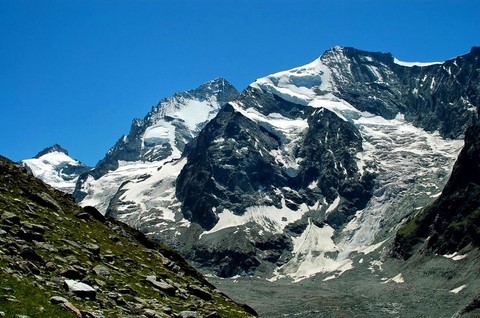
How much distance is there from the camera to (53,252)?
33219 mm

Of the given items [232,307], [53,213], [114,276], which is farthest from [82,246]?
[232,307]

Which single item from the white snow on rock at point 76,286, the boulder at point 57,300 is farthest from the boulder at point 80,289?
the boulder at point 57,300

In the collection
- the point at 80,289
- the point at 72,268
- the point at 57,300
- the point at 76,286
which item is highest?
the point at 72,268

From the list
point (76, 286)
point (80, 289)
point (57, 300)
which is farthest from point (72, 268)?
point (57, 300)

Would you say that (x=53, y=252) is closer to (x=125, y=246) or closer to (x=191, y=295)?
(x=191, y=295)

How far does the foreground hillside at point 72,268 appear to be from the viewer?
2642 centimetres

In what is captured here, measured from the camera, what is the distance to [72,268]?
102ft

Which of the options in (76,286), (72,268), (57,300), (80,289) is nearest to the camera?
(57,300)

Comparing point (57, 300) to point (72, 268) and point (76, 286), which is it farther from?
point (72, 268)

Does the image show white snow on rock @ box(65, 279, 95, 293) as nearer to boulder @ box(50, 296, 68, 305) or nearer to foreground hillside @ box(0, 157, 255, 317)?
foreground hillside @ box(0, 157, 255, 317)

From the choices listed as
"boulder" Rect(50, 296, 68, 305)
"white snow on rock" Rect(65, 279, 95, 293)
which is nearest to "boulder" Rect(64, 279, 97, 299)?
"white snow on rock" Rect(65, 279, 95, 293)

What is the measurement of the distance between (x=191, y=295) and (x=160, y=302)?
25.6 ft

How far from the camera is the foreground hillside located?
86.7ft

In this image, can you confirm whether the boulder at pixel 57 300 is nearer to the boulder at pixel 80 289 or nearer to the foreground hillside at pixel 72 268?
the foreground hillside at pixel 72 268
